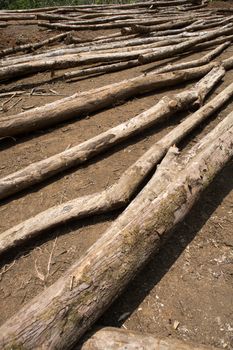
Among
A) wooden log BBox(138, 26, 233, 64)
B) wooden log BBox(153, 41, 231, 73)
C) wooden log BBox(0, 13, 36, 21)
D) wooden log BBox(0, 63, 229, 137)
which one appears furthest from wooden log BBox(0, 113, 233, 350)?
wooden log BBox(0, 13, 36, 21)

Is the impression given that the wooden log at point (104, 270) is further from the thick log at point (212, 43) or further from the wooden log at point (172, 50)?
the thick log at point (212, 43)

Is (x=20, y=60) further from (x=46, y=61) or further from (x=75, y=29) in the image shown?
(x=75, y=29)

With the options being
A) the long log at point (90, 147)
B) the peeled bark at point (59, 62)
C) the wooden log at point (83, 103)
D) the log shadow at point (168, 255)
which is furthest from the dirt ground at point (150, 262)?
the peeled bark at point (59, 62)

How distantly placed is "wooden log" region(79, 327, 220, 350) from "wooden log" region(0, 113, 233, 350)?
99 millimetres

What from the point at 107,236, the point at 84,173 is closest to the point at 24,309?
the point at 107,236

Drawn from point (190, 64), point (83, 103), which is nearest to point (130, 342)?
point (83, 103)

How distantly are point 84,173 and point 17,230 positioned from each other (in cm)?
118

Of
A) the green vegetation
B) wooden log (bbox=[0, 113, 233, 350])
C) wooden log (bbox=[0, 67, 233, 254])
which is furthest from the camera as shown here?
the green vegetation

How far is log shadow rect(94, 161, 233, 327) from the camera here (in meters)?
2.77

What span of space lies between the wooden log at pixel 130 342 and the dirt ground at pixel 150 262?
26 cm

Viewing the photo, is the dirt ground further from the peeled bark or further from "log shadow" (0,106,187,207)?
the peeled bark

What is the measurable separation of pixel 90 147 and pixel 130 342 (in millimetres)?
2390

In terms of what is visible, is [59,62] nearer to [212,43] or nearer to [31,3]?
[212,43]

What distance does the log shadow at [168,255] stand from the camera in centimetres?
277
